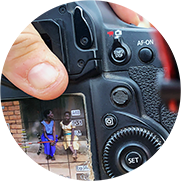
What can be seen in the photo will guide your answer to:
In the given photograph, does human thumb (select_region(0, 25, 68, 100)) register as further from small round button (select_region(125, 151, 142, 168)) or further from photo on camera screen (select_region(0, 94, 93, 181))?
small round button (select_region(125, 151, 142, 168))

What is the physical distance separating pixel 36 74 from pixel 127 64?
0.27 meters

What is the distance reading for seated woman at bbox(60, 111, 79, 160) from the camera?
877 mm

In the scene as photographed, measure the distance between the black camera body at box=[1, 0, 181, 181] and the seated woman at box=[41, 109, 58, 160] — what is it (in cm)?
12

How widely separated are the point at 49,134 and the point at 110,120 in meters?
0.20

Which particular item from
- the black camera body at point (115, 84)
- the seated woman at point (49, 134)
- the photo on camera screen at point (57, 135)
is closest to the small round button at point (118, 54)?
the black camera body at point (115, 84)

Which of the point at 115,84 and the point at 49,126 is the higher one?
the point at 115,84

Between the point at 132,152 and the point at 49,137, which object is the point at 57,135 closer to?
the point at 49,137

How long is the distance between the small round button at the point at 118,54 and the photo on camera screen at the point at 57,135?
155 mm

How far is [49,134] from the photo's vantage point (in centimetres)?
89

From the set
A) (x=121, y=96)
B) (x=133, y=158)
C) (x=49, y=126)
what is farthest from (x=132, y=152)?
(x=49, y=126)

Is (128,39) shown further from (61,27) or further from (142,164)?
(142,164)

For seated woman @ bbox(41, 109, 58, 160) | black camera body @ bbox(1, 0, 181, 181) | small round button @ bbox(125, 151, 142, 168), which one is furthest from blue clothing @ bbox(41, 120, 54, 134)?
small round button @ bbox(125, 151, 142, 168)

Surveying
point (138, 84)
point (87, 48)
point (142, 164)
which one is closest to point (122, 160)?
point (142, 164)

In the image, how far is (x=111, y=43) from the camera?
0.84m
